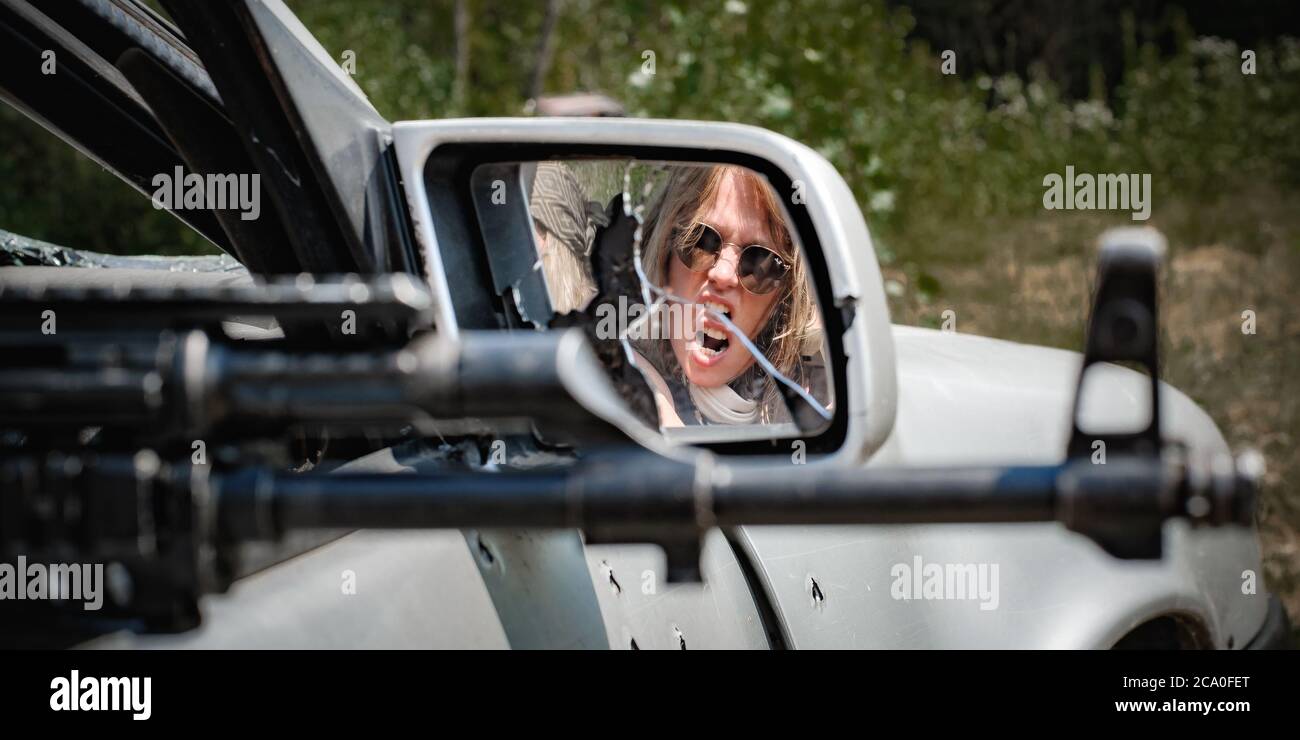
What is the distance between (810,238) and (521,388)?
94 cm

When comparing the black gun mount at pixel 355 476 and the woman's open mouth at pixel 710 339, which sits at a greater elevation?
the woman's open mouth at pixel 710 339

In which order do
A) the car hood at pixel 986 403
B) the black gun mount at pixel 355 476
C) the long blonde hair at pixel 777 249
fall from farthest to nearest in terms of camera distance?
1. the car hood at pixel 986 403
2. the long blonde hair at pixel 777 249
3. the black gun mount at pixel 355 476

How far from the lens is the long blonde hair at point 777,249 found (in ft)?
7.91

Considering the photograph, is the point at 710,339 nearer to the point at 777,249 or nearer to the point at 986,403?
the point at 777,249

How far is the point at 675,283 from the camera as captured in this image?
8.29 ft

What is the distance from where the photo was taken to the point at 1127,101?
1330 centimetres

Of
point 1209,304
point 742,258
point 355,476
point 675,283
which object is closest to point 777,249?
point 742,258

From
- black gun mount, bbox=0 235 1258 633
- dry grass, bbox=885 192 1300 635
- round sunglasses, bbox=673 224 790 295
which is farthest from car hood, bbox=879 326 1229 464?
dry grass, bbox=885 192 1300 635

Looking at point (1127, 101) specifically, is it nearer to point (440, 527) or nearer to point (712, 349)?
point (712, 349)

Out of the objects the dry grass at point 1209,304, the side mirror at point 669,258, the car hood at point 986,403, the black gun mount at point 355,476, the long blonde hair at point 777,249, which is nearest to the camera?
the black gun mount at point 355,476

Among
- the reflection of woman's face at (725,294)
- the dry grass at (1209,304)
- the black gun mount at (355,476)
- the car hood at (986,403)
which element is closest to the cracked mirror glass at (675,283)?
the reflection of woman's face at (725,294)

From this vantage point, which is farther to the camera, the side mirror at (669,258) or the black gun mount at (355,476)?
the side mirror at (669,258)

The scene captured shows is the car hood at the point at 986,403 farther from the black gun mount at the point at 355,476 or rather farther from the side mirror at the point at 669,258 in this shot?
the black gun mount at the point at 355,476

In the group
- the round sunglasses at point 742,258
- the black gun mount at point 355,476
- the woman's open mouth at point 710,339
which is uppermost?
the round sunglasses at point 742,258
